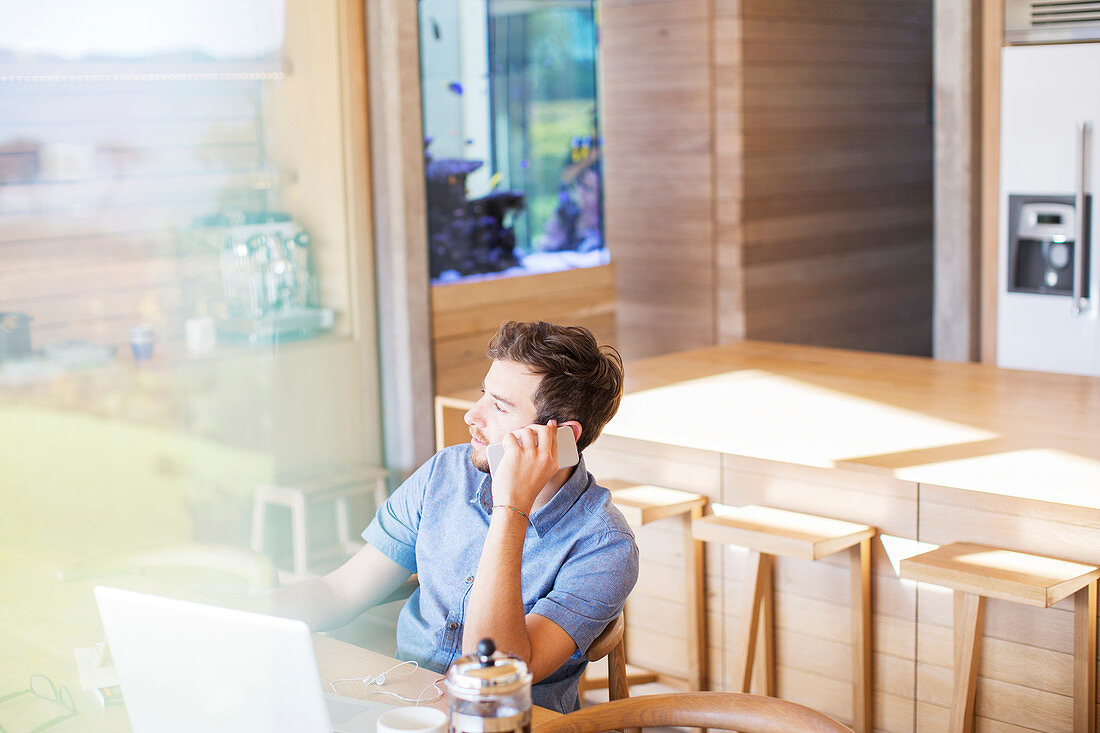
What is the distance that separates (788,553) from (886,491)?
0.27 m

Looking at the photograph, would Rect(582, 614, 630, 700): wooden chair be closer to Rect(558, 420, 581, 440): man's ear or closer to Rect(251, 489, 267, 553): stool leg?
Rect(558, 420, 581, 440): man's ear

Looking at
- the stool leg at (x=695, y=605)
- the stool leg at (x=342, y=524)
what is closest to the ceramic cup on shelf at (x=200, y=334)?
the stool leg at (x=342, y=524)

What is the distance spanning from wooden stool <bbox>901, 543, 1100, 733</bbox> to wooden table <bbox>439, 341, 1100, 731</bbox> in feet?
0.19

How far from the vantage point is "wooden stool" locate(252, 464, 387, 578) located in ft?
13.3

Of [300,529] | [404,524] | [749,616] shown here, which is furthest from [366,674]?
[300,529]

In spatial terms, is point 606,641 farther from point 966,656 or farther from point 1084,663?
point 1084,663

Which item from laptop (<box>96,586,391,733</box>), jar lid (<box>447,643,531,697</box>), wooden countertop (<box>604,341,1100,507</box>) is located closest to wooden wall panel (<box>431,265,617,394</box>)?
wooden countertop (<box>604,341,1100,507</box>)

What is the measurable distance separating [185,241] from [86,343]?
1.49ft

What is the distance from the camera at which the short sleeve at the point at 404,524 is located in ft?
6.47

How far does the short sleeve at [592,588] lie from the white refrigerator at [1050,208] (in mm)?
2884

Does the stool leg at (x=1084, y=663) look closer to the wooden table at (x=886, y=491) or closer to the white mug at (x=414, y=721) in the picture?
the wooden table at (x=886, y=491)

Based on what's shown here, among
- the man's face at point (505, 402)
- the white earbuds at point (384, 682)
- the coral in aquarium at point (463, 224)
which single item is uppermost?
the coral in aquarium at point (463, 224)

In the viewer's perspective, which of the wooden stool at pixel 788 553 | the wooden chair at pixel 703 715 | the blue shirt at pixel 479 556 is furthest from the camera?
the wooden stool at pixel 788 553

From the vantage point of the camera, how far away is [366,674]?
61.1 inches
